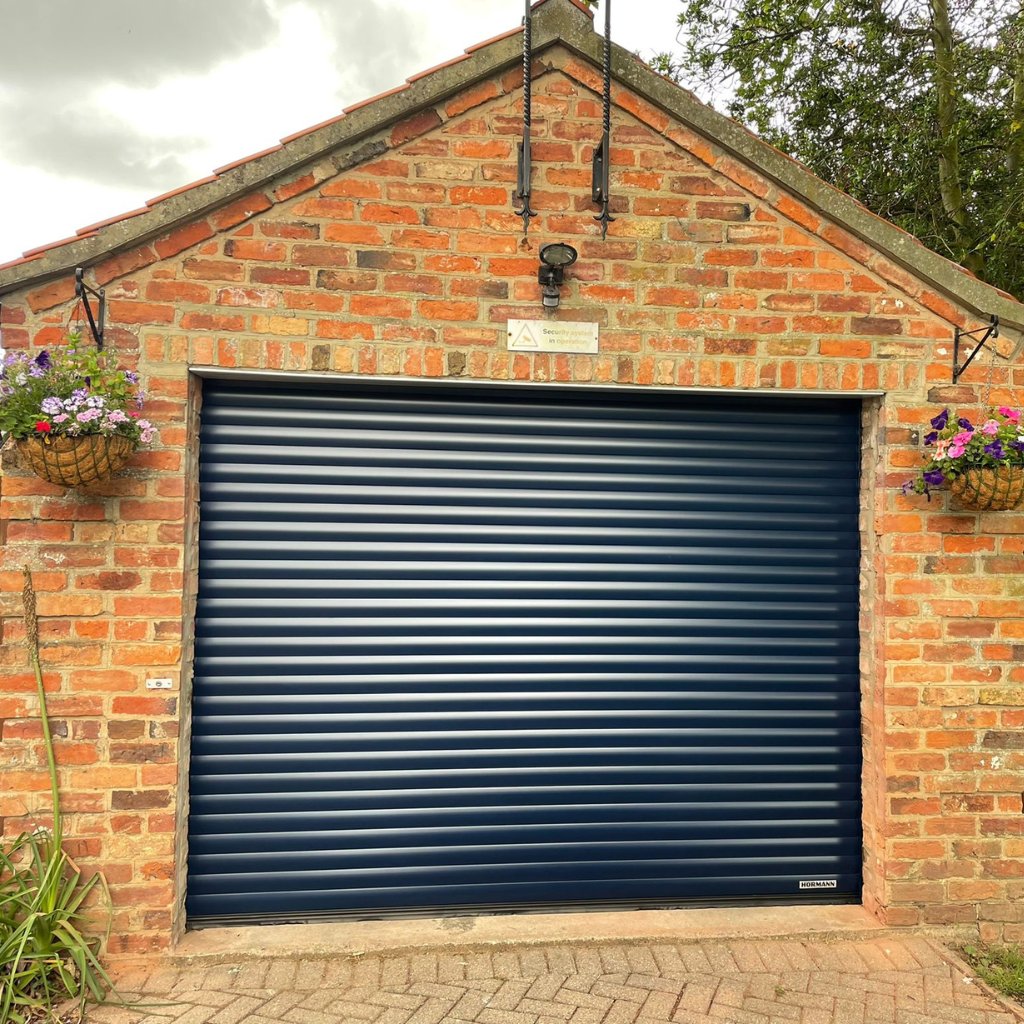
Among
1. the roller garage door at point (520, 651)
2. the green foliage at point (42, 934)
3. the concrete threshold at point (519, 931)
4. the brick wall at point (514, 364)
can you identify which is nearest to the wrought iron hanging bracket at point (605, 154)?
the brick wall at point (514, 364)

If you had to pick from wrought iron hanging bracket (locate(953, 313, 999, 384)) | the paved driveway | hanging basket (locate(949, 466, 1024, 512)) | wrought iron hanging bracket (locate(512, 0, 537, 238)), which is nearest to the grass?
the paved driveway

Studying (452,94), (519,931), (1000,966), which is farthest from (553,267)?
(1000,966)

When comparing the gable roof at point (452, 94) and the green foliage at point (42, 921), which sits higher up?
the gable roof at point (452, 94)

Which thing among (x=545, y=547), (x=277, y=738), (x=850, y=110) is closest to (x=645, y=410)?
(x=545, y=547)

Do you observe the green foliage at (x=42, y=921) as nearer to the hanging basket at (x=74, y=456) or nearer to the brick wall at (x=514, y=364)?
the brick wall at (x=514, y=364)

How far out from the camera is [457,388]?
374 centimetres

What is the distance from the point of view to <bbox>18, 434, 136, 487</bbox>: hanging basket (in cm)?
302

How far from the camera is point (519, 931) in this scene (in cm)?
358

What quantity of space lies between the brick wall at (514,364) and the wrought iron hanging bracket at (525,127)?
0.06m

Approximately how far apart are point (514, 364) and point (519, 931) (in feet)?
8.97

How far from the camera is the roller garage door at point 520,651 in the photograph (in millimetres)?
3658

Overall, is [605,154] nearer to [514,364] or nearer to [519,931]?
[514,364]

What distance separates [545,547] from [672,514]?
696mm

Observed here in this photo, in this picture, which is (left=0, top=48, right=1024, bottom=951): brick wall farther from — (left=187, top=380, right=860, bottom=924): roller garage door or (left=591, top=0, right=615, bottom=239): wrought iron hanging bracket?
(left=187, top=380, right=860, bottom=924): roller garage door
